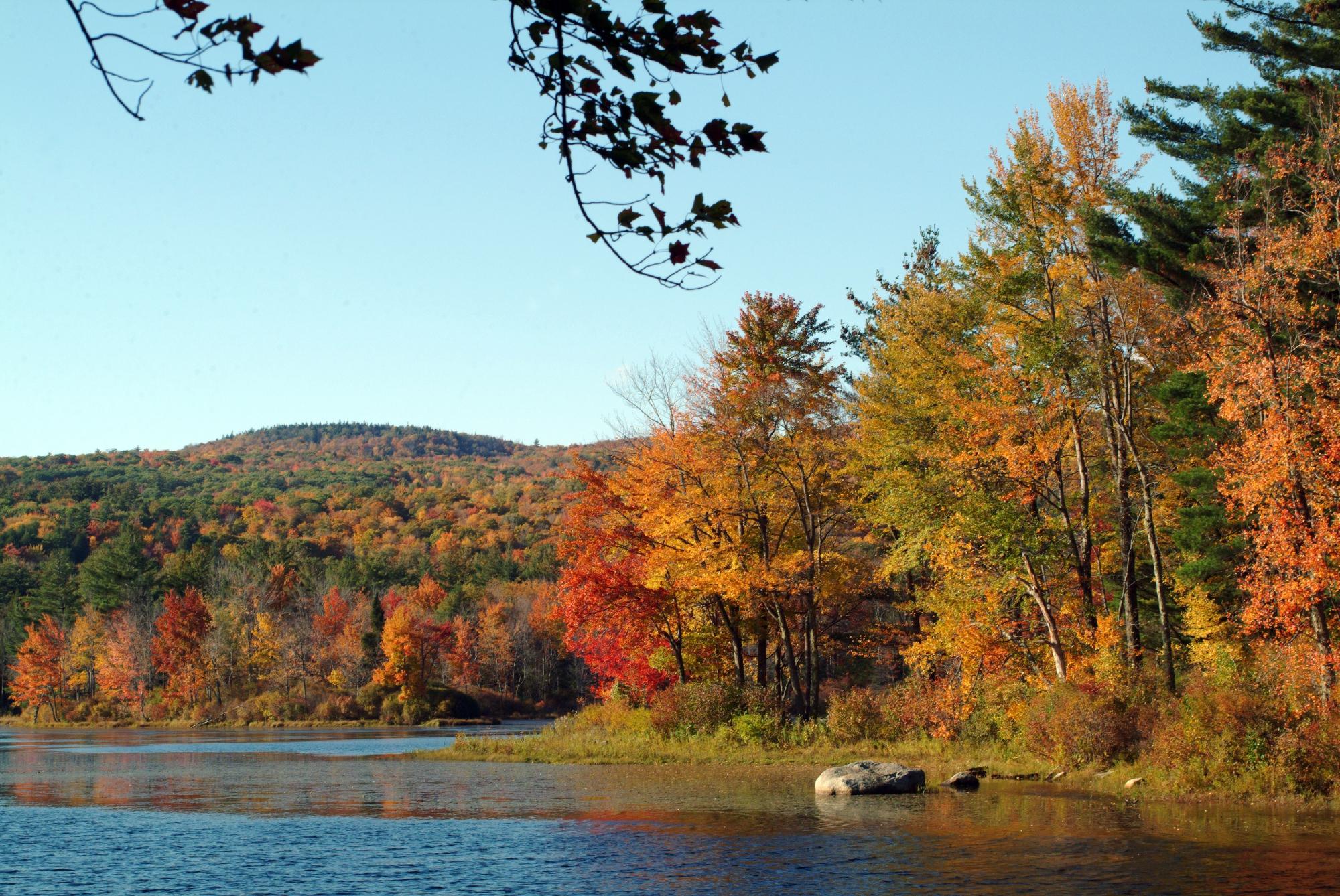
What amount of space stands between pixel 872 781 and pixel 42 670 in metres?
92.3

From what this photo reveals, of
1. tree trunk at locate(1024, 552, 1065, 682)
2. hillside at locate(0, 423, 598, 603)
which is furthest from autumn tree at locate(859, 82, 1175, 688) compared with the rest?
hillside at locate(0, 423, 598, 603)

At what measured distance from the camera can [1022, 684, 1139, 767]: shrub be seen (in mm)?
26469

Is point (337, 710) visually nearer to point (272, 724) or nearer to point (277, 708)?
point (277, 708)

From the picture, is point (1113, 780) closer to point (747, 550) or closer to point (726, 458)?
point (747, 550)

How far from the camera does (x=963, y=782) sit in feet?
86.7

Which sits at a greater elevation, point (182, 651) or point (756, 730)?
point (182, 651)

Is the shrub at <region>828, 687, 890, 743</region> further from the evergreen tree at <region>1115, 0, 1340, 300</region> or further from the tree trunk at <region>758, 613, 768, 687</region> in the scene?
the evergreen tree at <region>1115, 0, 1340, 300</region>

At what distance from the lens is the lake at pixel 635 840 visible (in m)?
14.8

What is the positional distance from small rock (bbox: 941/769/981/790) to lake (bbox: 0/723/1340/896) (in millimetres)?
409

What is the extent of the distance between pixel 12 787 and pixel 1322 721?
3233 cm

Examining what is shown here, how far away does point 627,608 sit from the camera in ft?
127

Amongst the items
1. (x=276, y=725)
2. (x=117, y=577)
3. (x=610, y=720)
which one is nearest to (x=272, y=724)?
(x=276, y=725)

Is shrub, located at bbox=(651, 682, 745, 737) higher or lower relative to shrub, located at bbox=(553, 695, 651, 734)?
higher

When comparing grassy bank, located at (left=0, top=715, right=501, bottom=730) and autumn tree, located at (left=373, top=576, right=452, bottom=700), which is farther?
autumn tree, located at (left=373, top=576, right=452, bottom=700)
